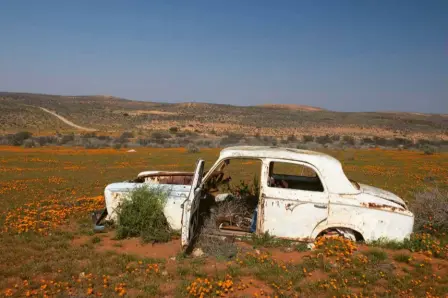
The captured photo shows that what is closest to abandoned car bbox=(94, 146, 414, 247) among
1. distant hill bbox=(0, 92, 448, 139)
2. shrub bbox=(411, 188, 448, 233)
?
shrub bbox=(411, 188, 448, 233)

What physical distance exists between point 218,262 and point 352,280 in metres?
2.07

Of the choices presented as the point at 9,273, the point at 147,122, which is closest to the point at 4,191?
the point at 9,273

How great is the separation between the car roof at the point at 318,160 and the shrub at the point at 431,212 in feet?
8.18

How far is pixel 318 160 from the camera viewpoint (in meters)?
6.37

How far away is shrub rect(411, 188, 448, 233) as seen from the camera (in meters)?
7.50

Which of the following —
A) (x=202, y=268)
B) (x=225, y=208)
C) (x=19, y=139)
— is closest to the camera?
(x=202, y=268)

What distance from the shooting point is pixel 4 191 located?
41.0ft

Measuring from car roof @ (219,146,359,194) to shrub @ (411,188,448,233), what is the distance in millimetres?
2494

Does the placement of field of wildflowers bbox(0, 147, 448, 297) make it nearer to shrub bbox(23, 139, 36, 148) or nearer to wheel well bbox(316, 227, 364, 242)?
wheel well bbox(316, 227, 364, 242)

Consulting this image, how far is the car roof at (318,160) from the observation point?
620cm

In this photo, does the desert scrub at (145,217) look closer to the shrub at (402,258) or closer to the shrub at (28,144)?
the shrub at (402,258)

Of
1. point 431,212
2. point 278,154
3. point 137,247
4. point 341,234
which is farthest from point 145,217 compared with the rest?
point 431,212

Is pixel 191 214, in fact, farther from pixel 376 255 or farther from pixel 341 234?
pixel 376 255

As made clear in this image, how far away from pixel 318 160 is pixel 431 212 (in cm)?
331
